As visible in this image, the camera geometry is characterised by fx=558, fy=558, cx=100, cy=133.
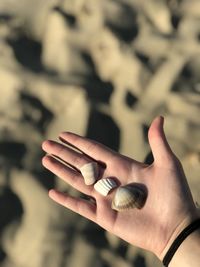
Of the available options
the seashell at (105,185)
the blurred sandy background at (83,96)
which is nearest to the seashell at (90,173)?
the seashell at (105,185)

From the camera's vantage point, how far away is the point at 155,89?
2.43 m

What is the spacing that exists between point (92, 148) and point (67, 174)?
13cm

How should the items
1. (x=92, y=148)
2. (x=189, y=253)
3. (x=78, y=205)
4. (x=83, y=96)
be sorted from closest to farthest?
(x=189, y=253) < (x=78, y=205) < (x=92, y=148) < (x=83, y=96)

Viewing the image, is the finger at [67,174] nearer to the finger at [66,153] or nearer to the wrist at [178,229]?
the finger at [66,153]

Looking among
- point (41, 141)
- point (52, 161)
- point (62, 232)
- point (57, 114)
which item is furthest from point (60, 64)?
point (62, 232)

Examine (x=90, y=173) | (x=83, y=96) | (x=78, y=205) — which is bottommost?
(x=78, y=205)

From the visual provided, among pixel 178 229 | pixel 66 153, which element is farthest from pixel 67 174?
pixel 178 229

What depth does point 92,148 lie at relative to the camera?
1989 mm

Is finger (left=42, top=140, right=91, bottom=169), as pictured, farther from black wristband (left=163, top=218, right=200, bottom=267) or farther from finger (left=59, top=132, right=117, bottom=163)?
black wristband (left=163, top=218, right=200, bottom=267)

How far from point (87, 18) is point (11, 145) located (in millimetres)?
841

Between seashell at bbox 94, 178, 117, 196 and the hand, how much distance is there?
22mm

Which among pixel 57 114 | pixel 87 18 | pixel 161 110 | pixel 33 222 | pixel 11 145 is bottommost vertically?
pixel 33 222

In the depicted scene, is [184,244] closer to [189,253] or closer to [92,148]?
[189,253]

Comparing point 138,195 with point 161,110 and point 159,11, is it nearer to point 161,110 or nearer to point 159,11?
point 161,110
